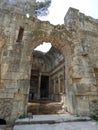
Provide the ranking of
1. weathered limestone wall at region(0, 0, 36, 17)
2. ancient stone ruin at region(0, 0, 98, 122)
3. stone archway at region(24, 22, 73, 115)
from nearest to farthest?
1. ancient stone ruin at region(0, 0, 98, 122)
2. stone archway at region(24, 22, 73, 115)
3. weathered limestone wall at region(0, 0, 36, 17)

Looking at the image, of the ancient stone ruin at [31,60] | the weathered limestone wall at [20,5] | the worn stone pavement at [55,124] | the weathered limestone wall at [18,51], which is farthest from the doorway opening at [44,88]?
the worn stone pavement at [55,124]

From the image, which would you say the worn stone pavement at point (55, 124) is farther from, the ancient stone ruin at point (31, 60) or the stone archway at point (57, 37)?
the stone archway at point (57, 37)

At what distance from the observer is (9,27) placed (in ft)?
17.7

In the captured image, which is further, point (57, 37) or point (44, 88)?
point (44, 88)

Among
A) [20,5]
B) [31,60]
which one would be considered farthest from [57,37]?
[20,5]

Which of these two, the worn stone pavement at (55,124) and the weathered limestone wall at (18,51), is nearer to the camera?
the worn stone pavement at (55,124)

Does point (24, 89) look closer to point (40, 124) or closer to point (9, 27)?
point (40, 124)

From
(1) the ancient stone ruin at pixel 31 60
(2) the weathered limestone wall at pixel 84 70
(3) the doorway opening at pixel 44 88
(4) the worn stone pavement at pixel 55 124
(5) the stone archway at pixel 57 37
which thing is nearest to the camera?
(4) the worn stone pavement at pixel 55 124

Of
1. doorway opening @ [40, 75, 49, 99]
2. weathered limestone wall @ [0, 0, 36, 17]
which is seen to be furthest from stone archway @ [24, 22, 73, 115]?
doorway opening @ [40, 75, 49, 99]

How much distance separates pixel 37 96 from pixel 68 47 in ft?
34.6

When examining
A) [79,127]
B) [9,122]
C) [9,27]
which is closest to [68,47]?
[9,27]

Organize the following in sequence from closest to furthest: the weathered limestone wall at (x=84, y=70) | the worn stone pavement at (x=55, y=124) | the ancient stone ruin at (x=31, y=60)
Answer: the worn stone pavement at (x=55, y=124) < the ancient stone ruin at (x=31, y=60) < the weathered limestone wall at (x=84, y=70)

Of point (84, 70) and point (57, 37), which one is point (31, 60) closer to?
point (57, 37)

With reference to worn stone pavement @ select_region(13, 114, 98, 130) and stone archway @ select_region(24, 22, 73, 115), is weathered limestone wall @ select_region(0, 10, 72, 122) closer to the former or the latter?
stone archway @ select_region(24, 22, 73, 115)
